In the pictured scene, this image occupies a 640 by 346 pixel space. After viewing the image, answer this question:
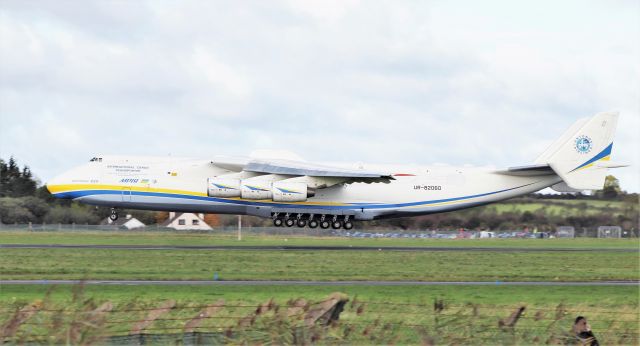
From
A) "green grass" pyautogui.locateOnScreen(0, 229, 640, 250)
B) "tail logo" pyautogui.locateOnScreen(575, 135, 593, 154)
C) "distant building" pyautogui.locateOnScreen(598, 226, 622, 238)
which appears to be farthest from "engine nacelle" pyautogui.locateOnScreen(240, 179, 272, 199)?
"distant building" pyautogui.locateOnScreen(598, 226, 622, 238)

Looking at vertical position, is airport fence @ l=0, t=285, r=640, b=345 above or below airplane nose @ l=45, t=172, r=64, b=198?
below

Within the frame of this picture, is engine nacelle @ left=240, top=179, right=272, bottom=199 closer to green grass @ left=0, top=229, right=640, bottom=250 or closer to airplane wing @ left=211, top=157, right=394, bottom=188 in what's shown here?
airplane wing @ left=211, top=157, right=394, bottom=188

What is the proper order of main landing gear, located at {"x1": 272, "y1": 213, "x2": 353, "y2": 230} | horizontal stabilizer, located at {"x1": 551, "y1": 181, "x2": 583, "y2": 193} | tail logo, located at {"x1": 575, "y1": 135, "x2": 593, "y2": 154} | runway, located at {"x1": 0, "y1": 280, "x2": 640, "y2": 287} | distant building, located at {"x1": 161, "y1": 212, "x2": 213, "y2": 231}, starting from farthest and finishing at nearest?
distant building, located at {"x1": 161, "y1": 212, "x2": 213, "y2": 231}
horizontal stabilizer, located at {"x1": 551, "y1": 181, "x2": 583, "y2": 193}
tail logo, located at {"x1": 575, "y1": 135, "x2": 593, "y2": 154}
main landing gear, located at {"x1": 272, "y1": 213, "x2": 353, "y2": 230}
runway, located at {"x1": 0, "y1": 280, "x2": 640, "y2": 287}

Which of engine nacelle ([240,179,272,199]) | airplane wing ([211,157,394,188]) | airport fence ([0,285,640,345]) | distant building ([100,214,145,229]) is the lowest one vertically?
airport fence ([0,285,640,345])

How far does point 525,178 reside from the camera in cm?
4116

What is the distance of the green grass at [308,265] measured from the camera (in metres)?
25.5

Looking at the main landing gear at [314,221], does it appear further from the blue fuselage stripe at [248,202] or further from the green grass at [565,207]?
the green grass at [565,207]

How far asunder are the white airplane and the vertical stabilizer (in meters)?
0.05

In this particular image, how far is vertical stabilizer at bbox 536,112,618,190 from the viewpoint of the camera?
40.7 meters

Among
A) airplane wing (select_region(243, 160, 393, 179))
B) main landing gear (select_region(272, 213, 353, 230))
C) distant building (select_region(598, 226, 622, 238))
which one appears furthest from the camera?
distant building (select_region(598, 226, 622, 238))

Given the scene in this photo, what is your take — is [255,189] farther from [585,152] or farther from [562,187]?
[585,152]

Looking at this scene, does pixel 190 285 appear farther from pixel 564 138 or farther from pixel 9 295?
pixel 564 138

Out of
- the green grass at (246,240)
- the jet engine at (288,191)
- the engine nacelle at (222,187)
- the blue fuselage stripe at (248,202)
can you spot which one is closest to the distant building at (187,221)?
the green grass at (246,240)

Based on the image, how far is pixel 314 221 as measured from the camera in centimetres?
4003
